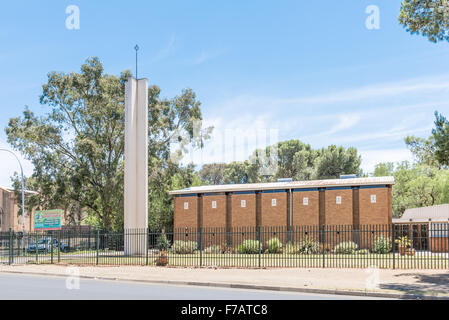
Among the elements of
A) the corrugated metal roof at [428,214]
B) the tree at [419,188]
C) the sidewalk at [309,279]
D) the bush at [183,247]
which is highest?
the tree at [419,188]

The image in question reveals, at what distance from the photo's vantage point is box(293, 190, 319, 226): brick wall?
142ft

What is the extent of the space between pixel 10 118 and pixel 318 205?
30.2 m

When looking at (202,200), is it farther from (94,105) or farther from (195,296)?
(195,296)

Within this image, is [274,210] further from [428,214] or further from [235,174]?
[235,174]

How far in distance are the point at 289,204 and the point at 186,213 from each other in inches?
404

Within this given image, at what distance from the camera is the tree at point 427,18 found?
1952 cm

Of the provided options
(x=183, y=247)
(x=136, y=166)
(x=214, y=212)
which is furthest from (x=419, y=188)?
(x=136, y=166)

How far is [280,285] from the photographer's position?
1612 cm

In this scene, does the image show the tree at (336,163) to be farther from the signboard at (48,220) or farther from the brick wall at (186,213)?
the signboard at (48,220)

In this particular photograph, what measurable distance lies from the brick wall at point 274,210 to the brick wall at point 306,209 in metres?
0.95

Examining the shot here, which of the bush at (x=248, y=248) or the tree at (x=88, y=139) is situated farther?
the tree at (x=88, y=139)

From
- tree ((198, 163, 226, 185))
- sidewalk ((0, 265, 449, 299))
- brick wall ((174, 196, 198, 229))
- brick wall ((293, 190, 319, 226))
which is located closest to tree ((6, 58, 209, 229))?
brick wall ((174, 196, 198, 229))

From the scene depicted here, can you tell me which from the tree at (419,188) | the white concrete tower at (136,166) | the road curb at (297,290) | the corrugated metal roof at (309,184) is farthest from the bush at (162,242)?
the tree at (419,188)
